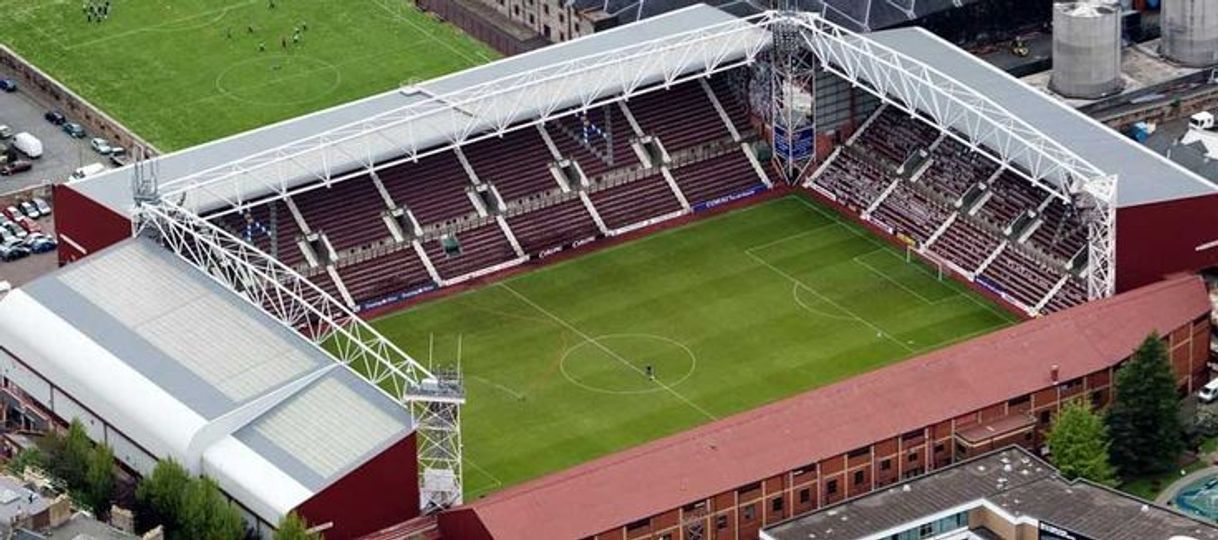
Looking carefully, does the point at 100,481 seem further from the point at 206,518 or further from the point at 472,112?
the point at 472,112

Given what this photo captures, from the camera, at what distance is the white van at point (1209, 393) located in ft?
552

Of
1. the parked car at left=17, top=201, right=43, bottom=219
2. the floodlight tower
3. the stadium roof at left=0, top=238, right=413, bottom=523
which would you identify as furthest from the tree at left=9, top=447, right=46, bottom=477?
the floodlight tower

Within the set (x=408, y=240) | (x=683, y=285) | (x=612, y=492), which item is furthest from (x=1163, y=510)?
(x=408, y=240)

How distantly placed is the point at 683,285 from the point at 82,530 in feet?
149

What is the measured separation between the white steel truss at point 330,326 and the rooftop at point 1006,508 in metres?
16.5

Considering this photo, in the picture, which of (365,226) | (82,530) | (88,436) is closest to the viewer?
(82,530)

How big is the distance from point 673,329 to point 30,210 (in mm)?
43751

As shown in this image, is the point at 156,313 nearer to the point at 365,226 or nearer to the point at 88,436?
the point at 88,436

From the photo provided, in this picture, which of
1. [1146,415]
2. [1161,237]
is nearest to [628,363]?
[1161,237]

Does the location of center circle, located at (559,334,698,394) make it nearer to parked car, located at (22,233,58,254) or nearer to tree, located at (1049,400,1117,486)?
tree, located at (1049,400,1117,486)

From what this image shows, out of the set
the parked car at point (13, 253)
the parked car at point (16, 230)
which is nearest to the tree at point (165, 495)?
the parked car at point (13, 253)

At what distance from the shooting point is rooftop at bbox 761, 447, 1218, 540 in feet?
490

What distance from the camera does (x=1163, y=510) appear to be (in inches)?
5950

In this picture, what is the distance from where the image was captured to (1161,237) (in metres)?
170
